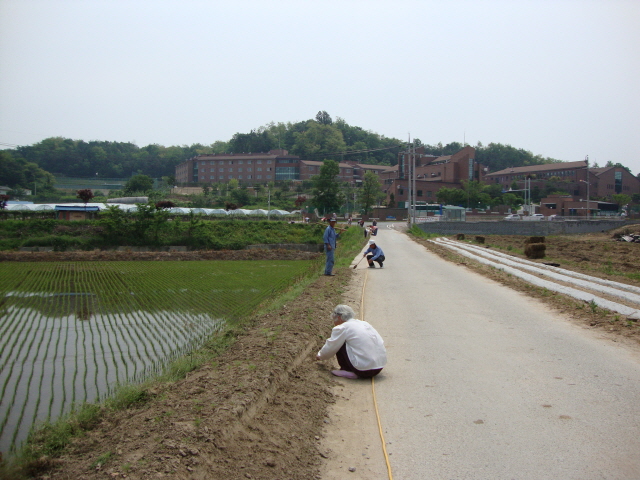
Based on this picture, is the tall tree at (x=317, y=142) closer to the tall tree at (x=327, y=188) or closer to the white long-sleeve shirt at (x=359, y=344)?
the tall tree at (x=327, y=188)

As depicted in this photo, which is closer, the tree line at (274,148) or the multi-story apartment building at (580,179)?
the tree line at (274,148)

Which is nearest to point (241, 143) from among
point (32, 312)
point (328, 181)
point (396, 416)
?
point (328, 181)

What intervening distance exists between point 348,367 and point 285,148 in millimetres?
140307

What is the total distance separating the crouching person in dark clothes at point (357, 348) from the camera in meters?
6.66

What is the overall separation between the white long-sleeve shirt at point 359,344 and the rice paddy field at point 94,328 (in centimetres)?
278

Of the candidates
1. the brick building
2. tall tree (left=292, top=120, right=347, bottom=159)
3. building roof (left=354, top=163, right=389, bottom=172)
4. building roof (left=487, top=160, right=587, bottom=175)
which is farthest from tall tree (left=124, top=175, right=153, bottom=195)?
building roof (left=487, top=160, right=587, bottom=175)

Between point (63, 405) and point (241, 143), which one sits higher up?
point (241, 143)

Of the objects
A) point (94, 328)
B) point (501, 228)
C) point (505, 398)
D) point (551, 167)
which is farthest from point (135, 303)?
point (551, 167)

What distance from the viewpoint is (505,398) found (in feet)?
19.5

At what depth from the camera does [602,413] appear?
5.43 metres

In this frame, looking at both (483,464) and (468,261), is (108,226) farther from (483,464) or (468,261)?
(483,464)

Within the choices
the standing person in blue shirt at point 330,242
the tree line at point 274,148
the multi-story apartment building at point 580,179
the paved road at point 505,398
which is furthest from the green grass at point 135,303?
the multi-story apartment building at point 580,179

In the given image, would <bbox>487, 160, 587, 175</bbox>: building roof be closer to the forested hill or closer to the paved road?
the forested hill

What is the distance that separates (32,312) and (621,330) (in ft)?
44.3
